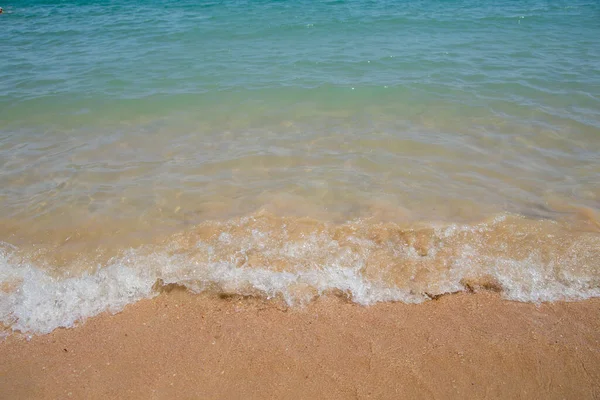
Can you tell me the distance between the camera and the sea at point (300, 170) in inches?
147

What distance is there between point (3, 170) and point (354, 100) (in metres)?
5.15

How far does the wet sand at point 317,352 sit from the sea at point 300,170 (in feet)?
0.59

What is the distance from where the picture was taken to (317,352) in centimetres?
307

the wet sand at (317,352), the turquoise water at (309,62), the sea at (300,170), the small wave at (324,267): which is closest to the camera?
the wet sand at (317,352)

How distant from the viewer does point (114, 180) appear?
17.4 ft

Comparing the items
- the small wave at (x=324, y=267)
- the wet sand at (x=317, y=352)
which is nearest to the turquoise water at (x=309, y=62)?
the small wave at (x=324, y=267)

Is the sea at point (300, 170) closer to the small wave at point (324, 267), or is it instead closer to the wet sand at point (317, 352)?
the small wave at point (324, 267)

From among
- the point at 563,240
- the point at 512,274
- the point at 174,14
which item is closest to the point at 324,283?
the point at 512,274

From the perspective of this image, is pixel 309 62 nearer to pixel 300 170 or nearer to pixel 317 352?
pixel 300 170

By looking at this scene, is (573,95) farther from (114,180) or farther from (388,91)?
(114,180)

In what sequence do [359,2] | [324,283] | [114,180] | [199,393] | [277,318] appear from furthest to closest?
1. [359,2]
2. [114,180]
3. [324,283]
4. [277,318]
5. [199,393]

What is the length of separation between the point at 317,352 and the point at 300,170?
2.71 meters

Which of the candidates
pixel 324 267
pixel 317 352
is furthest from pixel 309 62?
pixel 317 352

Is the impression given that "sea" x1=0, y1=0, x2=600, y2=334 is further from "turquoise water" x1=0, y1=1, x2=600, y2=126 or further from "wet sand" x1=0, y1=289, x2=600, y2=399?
"wet sand" x1=0, y1=289, x2=600, y2=399
